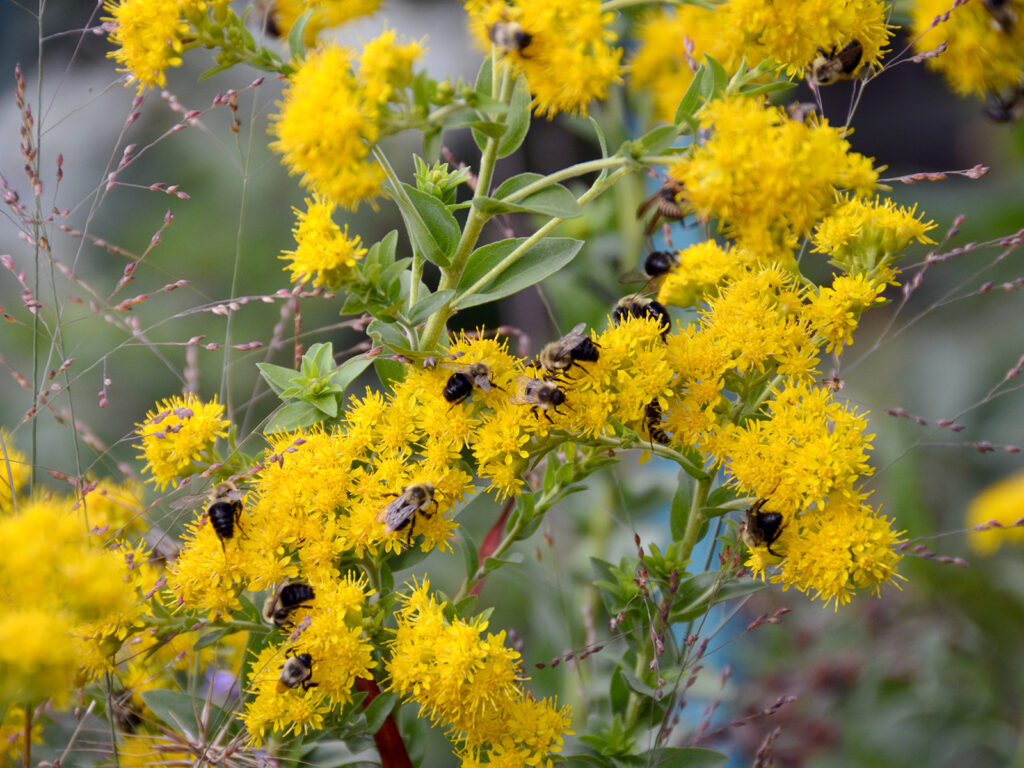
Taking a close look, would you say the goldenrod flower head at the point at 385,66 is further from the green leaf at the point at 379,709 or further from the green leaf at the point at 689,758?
the green leaf at the point at 689,758

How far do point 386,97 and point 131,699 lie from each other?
0.78 metres

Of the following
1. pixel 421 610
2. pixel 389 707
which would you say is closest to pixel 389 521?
pixel 421 610

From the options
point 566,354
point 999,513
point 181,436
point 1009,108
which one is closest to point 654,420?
point 566,354

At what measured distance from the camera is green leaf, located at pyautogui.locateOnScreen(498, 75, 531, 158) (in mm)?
1048

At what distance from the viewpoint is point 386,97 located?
3.01 feet

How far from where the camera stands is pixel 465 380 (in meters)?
1.05

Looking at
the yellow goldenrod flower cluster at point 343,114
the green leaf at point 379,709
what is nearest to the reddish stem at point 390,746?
the green leaf at point 379,709

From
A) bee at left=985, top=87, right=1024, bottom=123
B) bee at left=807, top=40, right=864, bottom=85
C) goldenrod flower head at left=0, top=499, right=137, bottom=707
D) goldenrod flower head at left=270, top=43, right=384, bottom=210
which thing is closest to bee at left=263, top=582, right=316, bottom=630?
goldenrod flower head at left=0, top=499, right=137, bottom=707

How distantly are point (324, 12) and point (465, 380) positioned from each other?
53cm

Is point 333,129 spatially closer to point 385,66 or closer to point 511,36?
point 385,66

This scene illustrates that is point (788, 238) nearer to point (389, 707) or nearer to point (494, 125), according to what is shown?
point (494, 125)

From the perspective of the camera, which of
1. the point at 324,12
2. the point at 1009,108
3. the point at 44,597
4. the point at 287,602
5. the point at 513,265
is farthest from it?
the point at 1009,108

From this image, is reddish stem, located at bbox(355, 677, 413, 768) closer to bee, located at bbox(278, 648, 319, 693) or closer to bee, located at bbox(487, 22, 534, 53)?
bee, located at bbox(278, 648, 319, 693)

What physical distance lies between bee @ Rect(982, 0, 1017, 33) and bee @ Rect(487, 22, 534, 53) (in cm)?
86
